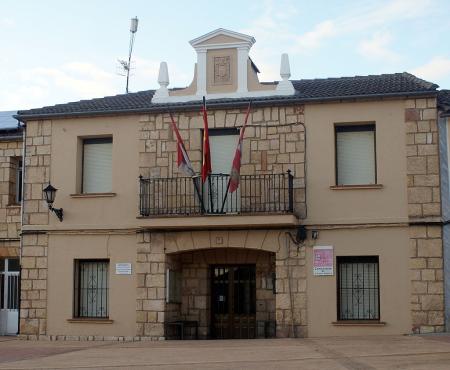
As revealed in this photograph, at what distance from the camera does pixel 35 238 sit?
63.7ft

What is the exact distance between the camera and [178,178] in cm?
1852

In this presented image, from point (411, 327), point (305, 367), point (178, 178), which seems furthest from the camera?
point (178, 178)

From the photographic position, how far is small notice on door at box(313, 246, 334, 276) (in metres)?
17.8

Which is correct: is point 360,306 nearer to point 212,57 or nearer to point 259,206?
point 259,206


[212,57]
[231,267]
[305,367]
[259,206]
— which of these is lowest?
[305,367]

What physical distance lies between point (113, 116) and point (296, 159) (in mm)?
4525

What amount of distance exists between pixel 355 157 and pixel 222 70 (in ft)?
12.3

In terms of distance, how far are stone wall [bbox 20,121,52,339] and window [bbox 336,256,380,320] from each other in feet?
23.0

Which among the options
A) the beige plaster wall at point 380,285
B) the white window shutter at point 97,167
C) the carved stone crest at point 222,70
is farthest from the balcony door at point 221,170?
the white window shutter at point 97,167

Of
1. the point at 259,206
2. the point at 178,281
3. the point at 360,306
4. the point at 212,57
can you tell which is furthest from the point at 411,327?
the point at 212,57

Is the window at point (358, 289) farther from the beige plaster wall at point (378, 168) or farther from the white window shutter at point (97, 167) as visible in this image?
the white window shutter at point (97, 167)

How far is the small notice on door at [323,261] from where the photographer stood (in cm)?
1775

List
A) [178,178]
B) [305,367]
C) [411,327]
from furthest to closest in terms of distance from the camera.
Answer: [178,178] < [411,327] < [305,367]

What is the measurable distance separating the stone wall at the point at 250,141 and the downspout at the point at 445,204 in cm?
304
